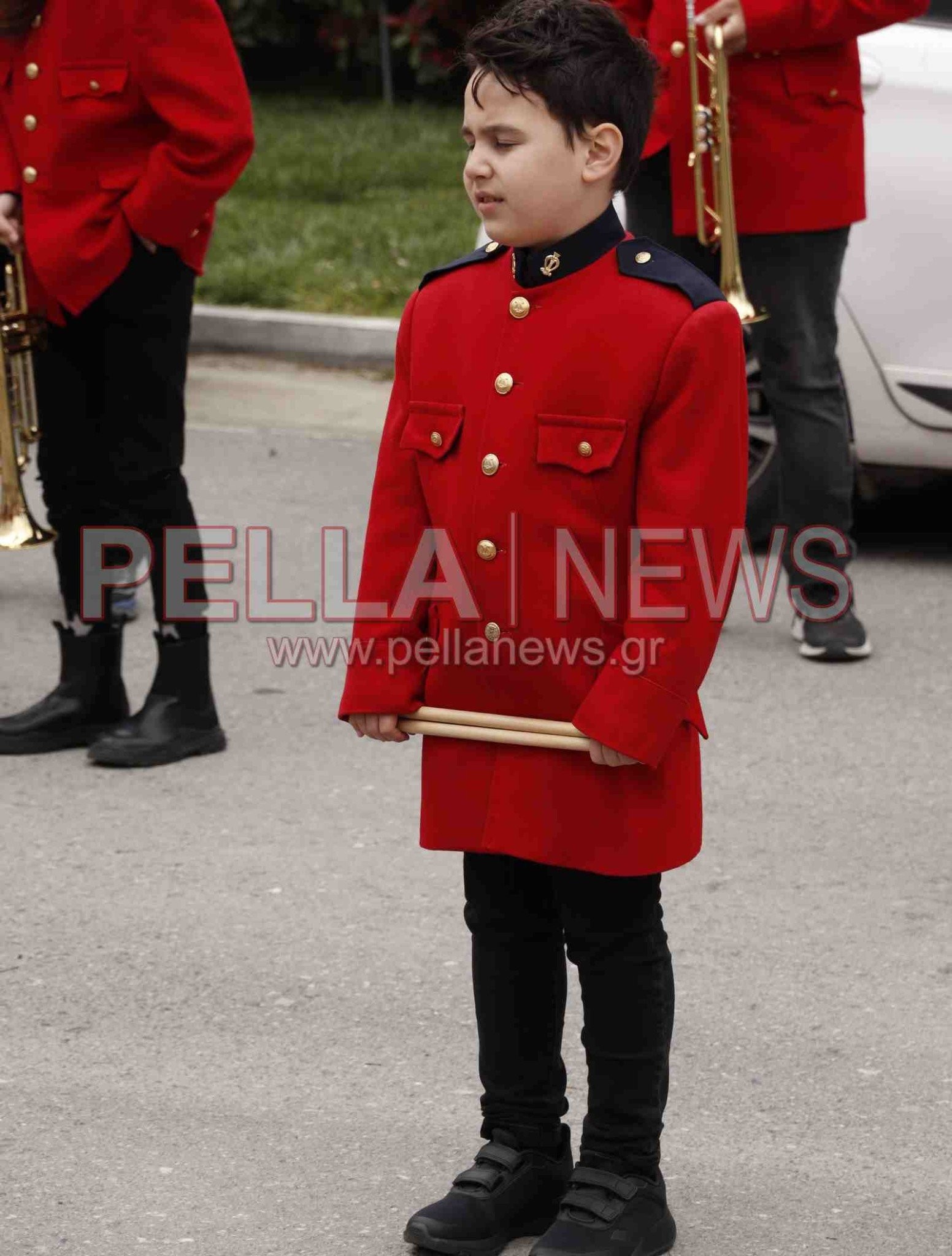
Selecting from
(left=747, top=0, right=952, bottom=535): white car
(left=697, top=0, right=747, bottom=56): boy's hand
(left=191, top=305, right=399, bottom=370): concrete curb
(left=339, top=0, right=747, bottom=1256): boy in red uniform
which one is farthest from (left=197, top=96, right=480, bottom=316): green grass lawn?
(left=339, top=0, right=747, bottom=1256): boy in red uniform

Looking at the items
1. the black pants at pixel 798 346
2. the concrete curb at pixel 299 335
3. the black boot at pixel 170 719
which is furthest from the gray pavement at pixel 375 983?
the concrete curb at pixel 299 335

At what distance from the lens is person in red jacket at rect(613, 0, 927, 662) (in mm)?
4688

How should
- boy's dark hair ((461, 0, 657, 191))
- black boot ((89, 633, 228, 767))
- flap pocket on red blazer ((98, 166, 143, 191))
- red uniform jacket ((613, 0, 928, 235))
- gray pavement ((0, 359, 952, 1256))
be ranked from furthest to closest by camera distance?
red uniform jacket ((613, 0, 928, 235)) → black boot ((89, 633, 228, 767)) → flap pocket on red blazer ((98, 166, 143, 191)) → gray pavement ((0, 359, 952, 1256)) → boy's dark hair ((461, 0, 657, 191))

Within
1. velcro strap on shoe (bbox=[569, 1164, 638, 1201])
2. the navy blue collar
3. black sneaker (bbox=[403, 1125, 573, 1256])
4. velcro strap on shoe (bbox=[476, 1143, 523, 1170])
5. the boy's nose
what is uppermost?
the boy's nose

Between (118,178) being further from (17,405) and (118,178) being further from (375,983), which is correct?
(375,983)

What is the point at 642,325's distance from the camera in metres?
2.49

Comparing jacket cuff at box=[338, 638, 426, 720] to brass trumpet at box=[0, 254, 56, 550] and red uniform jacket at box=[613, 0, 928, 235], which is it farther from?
red uniform jacket at box=[613, 0, 928, 235]

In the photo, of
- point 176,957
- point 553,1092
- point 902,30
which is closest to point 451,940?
point 176,957

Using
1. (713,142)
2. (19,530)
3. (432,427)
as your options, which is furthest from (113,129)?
(432,427)

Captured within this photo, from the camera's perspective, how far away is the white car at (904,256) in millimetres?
5418

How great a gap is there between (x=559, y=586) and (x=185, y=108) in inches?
73.5

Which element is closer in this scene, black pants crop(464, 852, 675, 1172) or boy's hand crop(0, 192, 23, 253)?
black pants crop(464, 852, 675, 1172)

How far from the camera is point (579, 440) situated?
2.50 meters

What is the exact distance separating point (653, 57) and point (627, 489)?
504 millimetres
